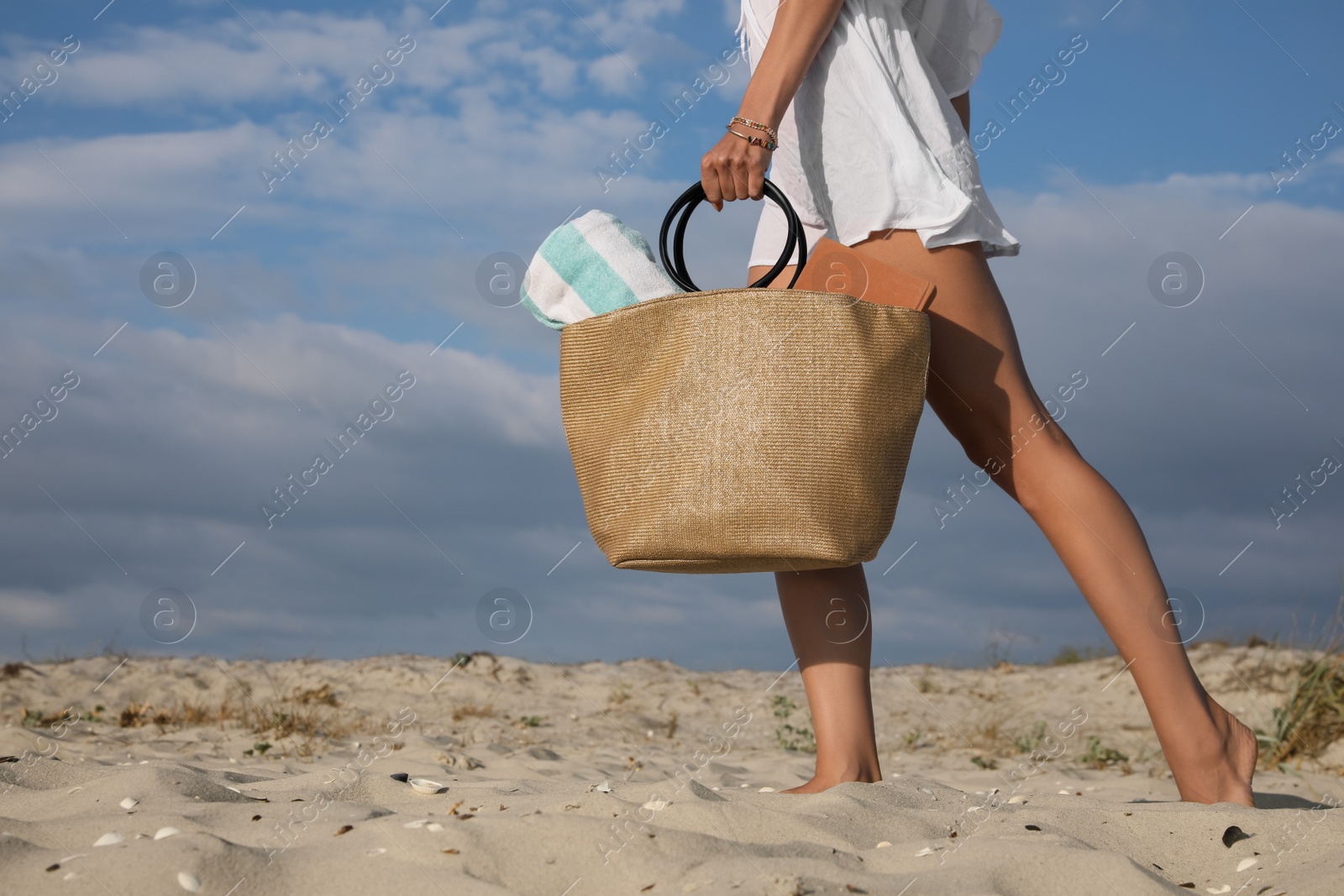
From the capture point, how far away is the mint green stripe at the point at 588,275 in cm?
227

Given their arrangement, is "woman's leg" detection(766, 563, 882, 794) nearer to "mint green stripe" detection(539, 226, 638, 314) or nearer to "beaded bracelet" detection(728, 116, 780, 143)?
"mint green stripe" detection(539, 226, 638, 314)

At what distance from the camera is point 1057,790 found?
3.74 metres

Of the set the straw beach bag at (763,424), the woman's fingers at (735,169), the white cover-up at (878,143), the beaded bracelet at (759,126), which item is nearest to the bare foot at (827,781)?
the straw beach bag at (763,424)

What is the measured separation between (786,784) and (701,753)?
3.74 ft

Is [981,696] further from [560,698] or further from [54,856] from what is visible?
[54,856]

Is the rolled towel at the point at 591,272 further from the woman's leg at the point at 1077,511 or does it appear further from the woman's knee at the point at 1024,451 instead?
the woman's knee at the point at 1024,451

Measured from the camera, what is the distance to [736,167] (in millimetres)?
2209

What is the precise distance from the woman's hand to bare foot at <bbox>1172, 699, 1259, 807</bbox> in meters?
1.48

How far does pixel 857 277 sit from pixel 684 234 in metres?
0.38

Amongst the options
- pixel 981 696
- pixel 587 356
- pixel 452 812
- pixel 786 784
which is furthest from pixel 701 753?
pixel 587 356

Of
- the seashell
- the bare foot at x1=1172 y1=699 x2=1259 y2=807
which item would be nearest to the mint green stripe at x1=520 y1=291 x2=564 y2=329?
the seashell

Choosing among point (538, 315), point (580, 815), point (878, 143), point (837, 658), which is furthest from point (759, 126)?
point (580, 815)

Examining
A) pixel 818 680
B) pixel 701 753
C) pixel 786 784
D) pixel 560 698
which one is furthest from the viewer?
pixel 560 698

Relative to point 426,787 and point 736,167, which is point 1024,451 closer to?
point 736,167
